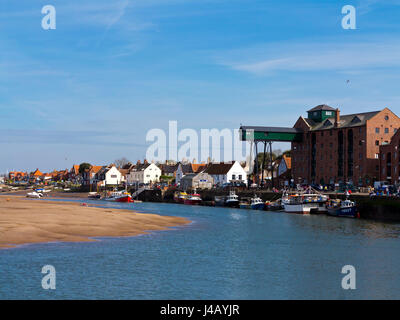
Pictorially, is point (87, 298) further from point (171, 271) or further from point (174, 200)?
point (174, 200)

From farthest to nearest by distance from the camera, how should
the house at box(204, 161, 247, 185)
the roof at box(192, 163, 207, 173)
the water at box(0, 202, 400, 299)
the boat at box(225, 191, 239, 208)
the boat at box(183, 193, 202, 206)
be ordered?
1. the roof at box(192, 163, 207, 173)
2. the house at box(204, 161, 247, 185)
3. the boat at box(183, 193, 202, 206)
4. the boat at box(225, 191, 239, 208)
5. the water at box(0, 202, 400, 299)

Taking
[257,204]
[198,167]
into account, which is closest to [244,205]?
[257,204]

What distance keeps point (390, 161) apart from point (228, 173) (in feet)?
227

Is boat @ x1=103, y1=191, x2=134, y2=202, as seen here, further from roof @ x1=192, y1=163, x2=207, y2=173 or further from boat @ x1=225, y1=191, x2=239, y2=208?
roof @ x1=192, y1=163, x2=207, y2=173

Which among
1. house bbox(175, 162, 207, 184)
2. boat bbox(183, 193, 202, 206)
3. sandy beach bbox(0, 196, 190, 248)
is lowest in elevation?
boat bbox(183, 193, 202, 206)

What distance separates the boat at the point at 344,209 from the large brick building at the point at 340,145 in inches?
1005

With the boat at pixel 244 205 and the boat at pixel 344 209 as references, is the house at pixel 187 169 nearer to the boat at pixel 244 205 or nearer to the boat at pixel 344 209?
the boat at pixel 244 205

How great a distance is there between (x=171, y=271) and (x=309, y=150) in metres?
102

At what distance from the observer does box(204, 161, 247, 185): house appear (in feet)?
553

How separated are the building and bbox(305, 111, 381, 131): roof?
28.5 feet

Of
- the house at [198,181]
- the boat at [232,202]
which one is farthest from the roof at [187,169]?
the boat at [232,202]

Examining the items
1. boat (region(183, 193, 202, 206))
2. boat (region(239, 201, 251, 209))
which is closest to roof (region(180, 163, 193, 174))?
boat (region(183, 193, 202, 206))

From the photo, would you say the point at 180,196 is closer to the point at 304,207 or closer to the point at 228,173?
the point at 228,173

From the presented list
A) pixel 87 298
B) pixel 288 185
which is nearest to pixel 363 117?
pixel 288 185
